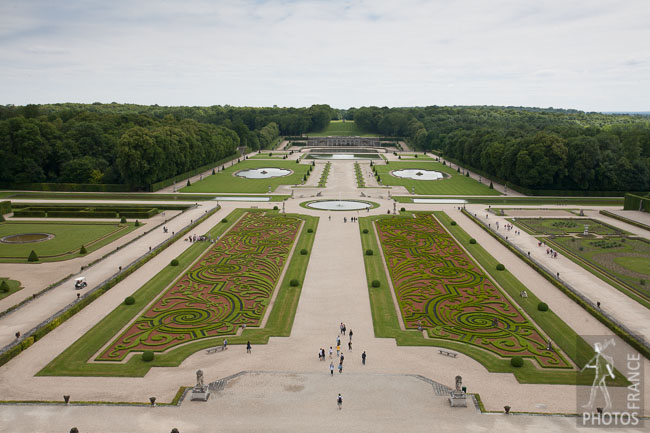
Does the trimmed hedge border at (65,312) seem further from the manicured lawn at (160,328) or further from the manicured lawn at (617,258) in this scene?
the manicured lawn at (617,258)

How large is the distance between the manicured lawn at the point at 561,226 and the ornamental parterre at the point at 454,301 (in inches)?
532

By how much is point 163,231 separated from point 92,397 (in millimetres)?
35591

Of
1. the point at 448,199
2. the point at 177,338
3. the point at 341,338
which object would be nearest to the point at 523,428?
the point at 341,338

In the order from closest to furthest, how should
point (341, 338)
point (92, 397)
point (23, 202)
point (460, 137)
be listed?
point (92, 397) → point (341, 338) → point (23, 202) → point (460, 137)

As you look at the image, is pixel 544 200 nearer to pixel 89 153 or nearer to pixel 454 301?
pixel 454 301

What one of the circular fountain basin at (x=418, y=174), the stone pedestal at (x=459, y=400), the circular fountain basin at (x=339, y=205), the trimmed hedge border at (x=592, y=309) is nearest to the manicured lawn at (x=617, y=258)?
the trimmed hedge border at (x=592, y=309)

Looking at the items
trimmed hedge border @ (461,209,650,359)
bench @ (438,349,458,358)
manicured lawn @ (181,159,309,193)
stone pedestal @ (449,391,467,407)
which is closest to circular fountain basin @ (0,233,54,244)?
manicured lawn @ (181,159,309,193)

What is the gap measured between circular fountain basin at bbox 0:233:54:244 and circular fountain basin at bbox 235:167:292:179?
51.2 m

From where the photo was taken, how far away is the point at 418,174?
10956 centimetres

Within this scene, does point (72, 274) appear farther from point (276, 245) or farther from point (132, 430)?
point (132, 430)

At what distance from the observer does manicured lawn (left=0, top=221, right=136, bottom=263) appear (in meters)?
49.3

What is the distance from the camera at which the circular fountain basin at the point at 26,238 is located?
54922 millimetres

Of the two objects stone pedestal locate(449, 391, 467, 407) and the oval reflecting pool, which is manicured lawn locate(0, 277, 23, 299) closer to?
stone pedestal locate(449, 391, 467, 407)

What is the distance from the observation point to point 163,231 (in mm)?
58906
